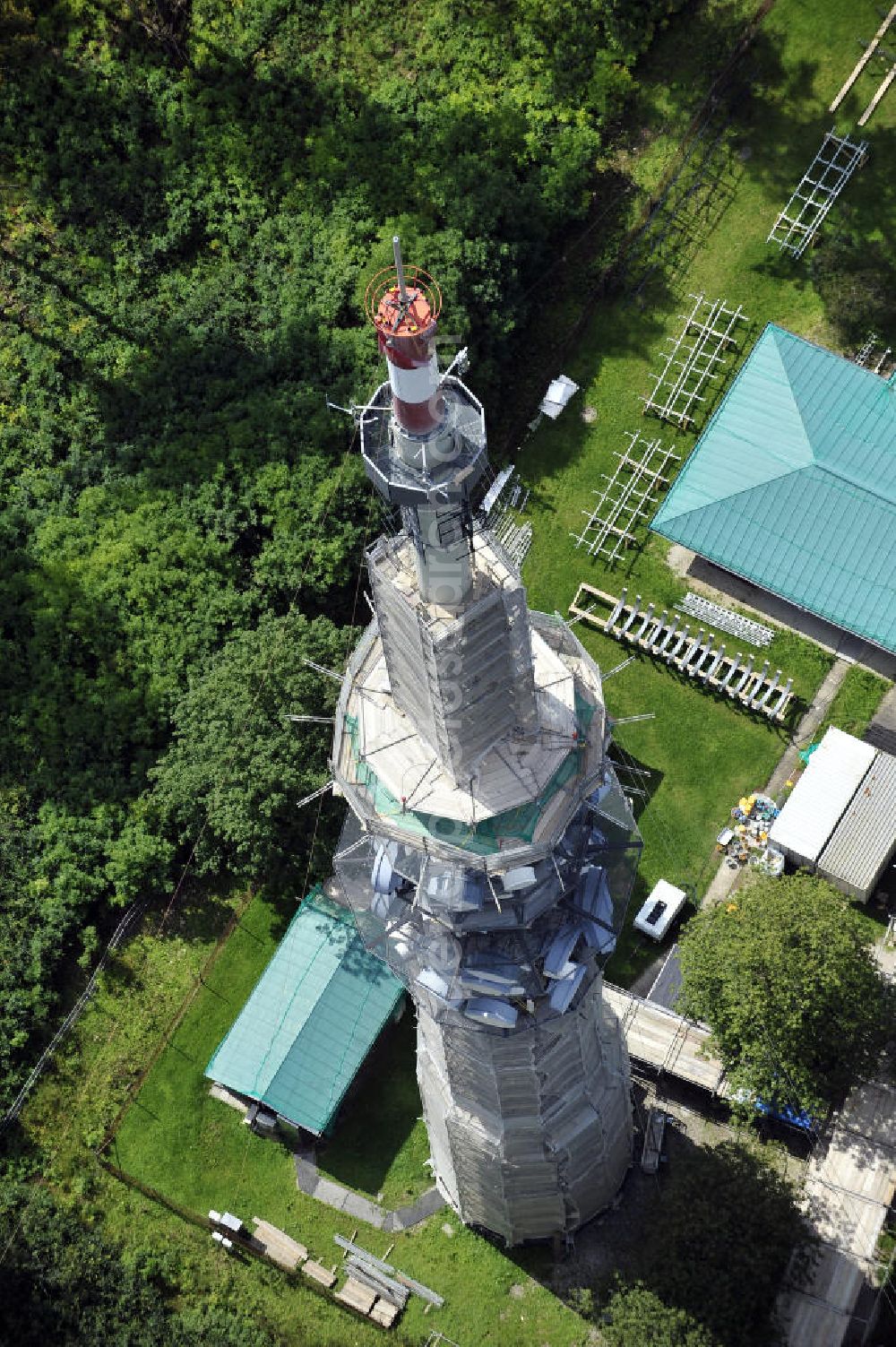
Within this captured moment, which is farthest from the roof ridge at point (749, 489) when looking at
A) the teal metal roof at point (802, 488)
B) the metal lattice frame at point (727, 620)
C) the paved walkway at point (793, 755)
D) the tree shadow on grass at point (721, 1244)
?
the tree shadow on grass at point (721, 1244)

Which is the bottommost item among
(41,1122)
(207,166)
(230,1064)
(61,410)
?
(41,1122)

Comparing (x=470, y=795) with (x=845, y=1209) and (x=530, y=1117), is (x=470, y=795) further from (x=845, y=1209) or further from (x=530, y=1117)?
(x=845, y=1209)

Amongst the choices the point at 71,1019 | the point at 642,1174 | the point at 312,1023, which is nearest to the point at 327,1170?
the point at 312,1023

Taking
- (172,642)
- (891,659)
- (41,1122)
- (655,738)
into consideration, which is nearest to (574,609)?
(655,738)

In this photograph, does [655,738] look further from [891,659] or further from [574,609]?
[891,659]

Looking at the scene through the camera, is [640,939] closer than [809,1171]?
No

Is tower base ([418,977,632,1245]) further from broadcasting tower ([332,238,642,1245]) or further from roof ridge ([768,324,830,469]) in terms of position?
roof ridge ([768,324,830,469])
